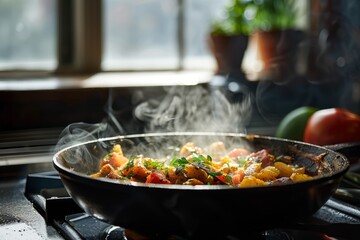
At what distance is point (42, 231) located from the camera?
3.03 ft

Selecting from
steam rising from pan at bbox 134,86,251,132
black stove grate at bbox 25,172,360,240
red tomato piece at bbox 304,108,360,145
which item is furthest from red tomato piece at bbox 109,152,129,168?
red tomato piece at bbox 304,108,360,145

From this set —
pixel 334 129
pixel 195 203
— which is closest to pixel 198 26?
pixel 334 129

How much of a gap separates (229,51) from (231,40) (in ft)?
0.18

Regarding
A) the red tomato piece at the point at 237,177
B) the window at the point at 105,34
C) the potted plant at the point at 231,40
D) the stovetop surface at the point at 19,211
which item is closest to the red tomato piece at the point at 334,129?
the red tomato piece at the point at 237,177

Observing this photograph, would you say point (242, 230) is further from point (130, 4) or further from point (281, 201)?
point (130, 4)

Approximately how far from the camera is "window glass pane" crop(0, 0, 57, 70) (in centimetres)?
277

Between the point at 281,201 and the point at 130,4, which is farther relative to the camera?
the point at 130,4

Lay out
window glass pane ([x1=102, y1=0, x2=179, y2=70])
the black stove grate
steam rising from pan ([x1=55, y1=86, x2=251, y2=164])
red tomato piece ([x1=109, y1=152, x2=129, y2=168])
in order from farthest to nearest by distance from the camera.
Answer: window glass pane ([x1=102, y1=0, x2=179, y2=70]) → steam rising from pan ([x1=55, y1=86, x2=251, y2=164]) → red tomato piece ([x1=109, y1=152, x2=129, y2=168]) → the black stove grate

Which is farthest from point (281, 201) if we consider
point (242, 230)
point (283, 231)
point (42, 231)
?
point (42, 231)

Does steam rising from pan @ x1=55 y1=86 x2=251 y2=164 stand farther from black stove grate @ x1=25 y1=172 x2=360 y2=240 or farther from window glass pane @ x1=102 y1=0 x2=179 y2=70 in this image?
window glass pane @ x1=102 y1=0 x2=179 y2=70

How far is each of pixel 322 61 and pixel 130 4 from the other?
107 cm

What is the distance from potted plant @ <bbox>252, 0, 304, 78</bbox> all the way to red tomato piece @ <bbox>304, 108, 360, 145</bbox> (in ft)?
4.38

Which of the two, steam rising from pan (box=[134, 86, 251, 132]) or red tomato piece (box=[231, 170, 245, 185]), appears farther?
steam rising from pan (box=[134, 86, 251, 132])

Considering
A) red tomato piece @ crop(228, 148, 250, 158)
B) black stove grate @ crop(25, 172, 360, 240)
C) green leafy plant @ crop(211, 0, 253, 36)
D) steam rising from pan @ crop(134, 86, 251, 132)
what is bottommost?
steam rising from pan @ crop(134, 86, 251, 132)
